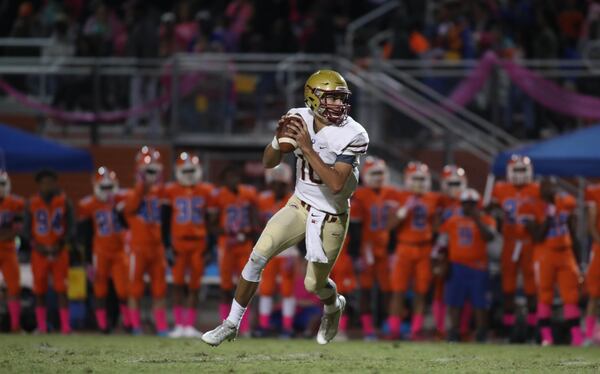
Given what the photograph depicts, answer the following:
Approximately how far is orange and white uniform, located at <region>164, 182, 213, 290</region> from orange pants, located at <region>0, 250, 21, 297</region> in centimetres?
152

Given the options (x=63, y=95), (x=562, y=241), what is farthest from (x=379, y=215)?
→ (x=63, y=95)

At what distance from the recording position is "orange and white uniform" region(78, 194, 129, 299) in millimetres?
13516

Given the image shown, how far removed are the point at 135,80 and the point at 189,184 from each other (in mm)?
3585

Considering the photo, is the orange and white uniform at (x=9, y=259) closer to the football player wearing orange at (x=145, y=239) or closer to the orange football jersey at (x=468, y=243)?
the football player wearing orange at (x=145, y=239)

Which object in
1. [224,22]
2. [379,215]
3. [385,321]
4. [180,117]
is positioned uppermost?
[224,22]

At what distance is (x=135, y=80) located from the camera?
1673 centimetres

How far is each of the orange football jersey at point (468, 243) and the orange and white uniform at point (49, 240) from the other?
3763 millimetres

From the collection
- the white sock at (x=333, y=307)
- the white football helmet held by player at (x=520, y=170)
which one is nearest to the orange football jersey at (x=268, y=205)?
the white football helmet held by player at (x=520, y=170)

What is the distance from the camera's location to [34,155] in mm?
13992

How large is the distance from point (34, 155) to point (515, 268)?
4.95 m

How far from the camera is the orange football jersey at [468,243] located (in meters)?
13.2

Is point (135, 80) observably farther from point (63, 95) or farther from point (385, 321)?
point (385, 321)

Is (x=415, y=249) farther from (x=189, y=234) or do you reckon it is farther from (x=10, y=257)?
(x=10, y=257)

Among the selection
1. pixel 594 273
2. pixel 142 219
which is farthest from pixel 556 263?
pixel 142 219
